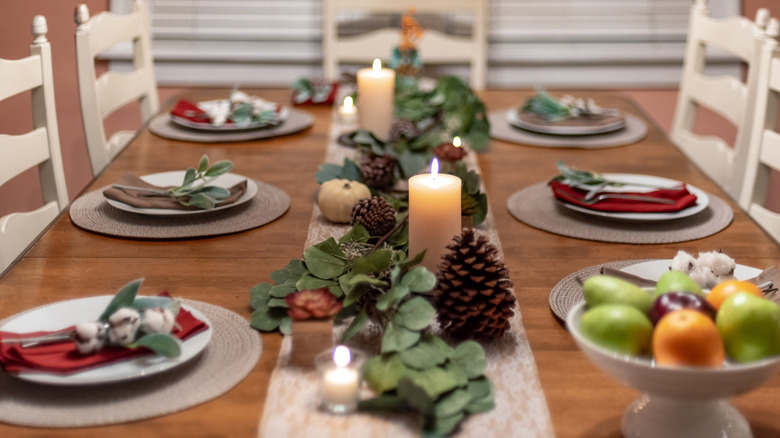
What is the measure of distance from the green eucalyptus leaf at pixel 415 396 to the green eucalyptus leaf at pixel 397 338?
67mm

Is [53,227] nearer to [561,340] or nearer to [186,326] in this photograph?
[186,326]

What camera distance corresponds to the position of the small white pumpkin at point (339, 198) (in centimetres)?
124

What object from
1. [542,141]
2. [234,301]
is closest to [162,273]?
[234,301]

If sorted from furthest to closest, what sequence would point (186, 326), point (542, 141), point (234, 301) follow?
point (542, 141)
point (234, 301)
point (186, 326)

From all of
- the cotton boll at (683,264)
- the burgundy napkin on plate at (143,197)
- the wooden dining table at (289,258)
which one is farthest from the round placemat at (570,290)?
the burgundy napkin on plate at (143,197)

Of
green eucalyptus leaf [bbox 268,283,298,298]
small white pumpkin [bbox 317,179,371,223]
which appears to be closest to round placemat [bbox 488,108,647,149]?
small white pumpkin [bbox 317,179,371,223]

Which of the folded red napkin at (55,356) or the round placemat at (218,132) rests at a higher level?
the folded red napkin at (55,356)

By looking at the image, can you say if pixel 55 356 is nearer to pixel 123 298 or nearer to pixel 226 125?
pixel 123 298

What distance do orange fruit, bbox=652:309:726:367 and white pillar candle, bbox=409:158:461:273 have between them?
1.25 ft

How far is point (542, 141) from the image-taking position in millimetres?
1740

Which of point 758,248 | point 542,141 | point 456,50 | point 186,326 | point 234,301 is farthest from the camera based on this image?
point 456,50

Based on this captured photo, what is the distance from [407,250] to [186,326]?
333 millimetres

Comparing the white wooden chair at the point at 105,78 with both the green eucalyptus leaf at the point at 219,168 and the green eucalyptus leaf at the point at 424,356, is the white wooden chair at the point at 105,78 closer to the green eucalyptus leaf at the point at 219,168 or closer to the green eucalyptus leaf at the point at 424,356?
the green eucalyptus leaf at the point at 219,168

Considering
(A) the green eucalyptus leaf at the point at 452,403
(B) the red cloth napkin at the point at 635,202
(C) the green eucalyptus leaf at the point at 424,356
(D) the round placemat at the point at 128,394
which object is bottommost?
(D) the round placemat at the point at 128,394
